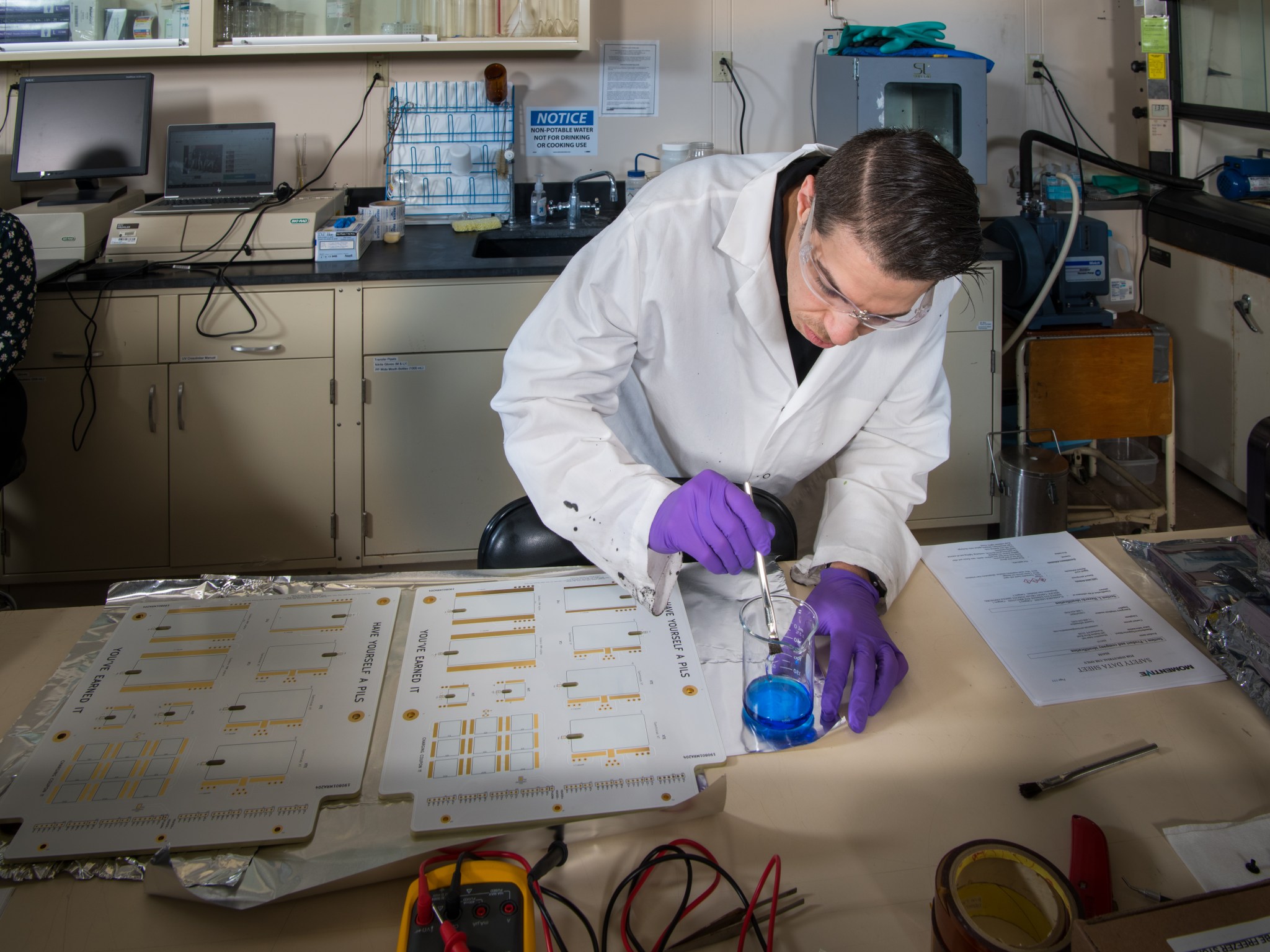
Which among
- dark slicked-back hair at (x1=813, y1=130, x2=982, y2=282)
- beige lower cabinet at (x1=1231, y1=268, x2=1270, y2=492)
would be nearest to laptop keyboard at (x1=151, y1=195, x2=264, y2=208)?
dark slicked-back hair at (x1=813, y1=130, x2=982, y2=282)

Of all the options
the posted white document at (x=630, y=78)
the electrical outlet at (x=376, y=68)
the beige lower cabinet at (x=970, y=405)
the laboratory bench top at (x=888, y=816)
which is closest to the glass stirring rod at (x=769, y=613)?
the laboratory bench top at (x=888, y=816)

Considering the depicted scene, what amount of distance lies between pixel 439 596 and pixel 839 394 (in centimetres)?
68

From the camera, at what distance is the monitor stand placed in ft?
8.46

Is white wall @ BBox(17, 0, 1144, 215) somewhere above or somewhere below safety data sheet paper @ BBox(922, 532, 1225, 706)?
above

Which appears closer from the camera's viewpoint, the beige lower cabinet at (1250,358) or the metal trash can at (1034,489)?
the metal trash can at (1034,489)

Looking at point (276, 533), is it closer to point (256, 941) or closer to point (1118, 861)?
point (256, 941)

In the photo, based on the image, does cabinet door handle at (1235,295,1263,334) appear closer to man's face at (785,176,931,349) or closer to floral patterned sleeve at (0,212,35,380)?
man's face at (785,176,931,349)

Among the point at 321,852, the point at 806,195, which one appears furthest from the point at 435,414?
the point at 321,852

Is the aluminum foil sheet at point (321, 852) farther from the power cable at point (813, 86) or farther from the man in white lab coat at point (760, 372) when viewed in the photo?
the power cable at point (813, 86)

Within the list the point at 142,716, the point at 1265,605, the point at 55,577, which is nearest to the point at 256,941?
the point at 142,716

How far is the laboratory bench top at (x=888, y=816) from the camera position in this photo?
29.3 inches

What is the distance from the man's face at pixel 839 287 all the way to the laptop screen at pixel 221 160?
1.96 meters

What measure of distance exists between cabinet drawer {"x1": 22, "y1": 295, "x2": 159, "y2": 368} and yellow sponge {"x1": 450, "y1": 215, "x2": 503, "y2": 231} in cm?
86

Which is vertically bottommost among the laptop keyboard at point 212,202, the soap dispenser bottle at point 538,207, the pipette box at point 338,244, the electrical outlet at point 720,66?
the pipette box at point 338,244
